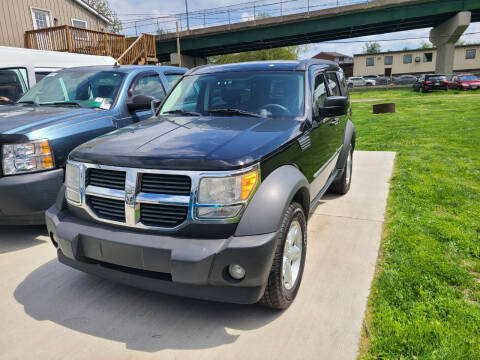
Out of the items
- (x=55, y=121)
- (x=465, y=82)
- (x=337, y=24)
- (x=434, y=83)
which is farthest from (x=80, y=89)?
(x=337, y=24)

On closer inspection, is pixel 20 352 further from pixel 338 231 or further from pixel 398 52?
pixel 398 52

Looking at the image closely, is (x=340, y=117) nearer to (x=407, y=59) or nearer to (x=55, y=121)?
(x=55, y=121)

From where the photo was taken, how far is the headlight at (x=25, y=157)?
11.9 ft

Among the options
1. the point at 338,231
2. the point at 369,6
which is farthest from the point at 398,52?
A: the point at 338,231

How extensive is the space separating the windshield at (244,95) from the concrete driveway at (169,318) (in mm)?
1453

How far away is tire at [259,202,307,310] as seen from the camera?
8.16 feet

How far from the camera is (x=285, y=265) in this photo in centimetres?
270

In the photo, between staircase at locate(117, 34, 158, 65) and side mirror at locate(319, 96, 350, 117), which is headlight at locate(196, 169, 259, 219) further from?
staircase at locate(117, 34, 158, 65)

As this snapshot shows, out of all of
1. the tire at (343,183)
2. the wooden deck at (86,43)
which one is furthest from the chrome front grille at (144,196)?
the wooden deck at (86,43)

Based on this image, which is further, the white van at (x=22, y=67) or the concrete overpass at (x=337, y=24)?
the concrete overpass at (x=337, y=24)

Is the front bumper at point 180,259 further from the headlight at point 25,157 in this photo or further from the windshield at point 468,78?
the windshield at point 468,78

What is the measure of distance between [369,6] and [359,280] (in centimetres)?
3320

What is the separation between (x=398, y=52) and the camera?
66250 mm

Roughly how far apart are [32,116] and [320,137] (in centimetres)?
316
